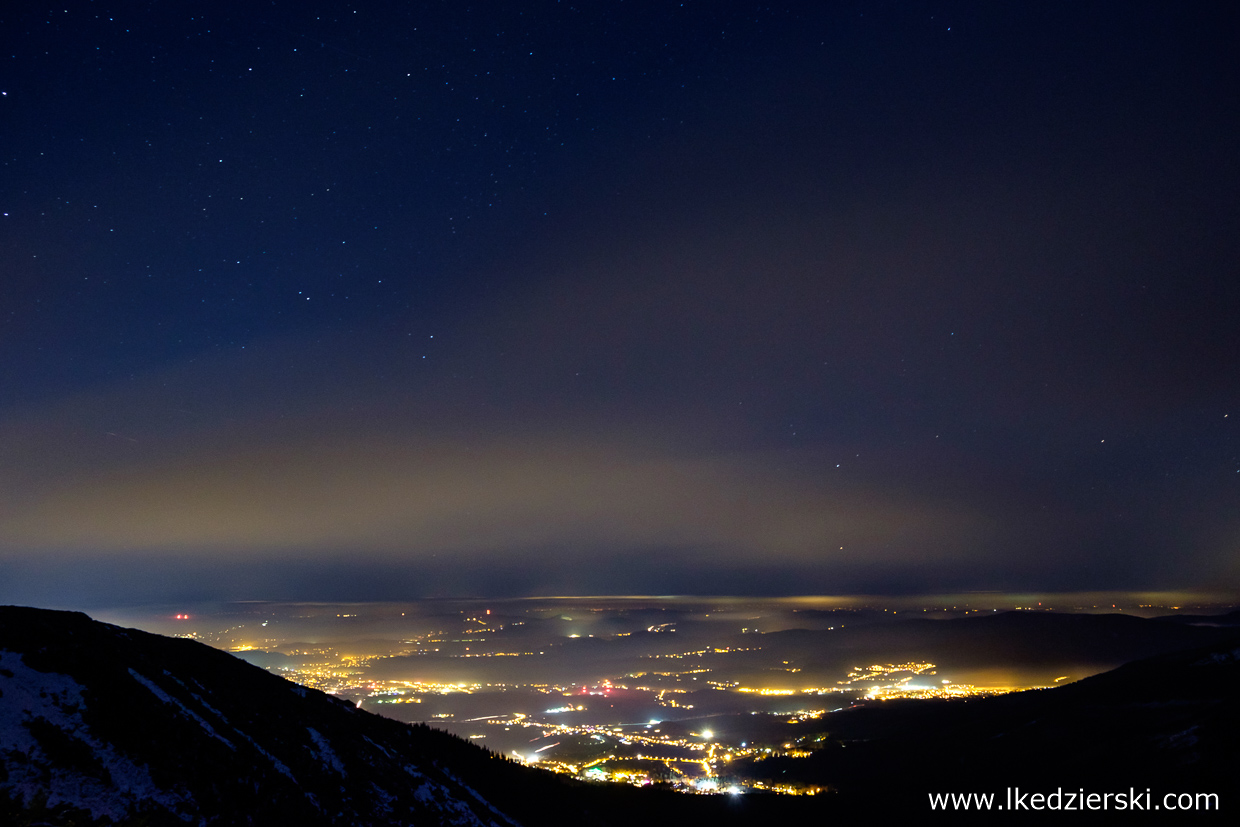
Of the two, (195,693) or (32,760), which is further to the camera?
(195,693)

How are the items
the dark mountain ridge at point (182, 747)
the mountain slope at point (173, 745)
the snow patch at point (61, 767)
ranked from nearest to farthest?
the snow patch at point (61, 767)
the dark mountain ridge at point (182, 747)
the mountain slope at point (173, 745)

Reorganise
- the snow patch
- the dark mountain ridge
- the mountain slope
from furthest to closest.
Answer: the mountain slope, the dark mountain ridge, the snow patch

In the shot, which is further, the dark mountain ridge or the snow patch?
the dark mountain ridge

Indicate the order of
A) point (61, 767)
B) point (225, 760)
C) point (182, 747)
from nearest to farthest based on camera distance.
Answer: point (61, 767) → point (182, 747) → point (225, 760)

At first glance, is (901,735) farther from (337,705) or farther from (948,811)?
(337,705)

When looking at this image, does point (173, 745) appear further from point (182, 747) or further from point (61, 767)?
point (61, 767)

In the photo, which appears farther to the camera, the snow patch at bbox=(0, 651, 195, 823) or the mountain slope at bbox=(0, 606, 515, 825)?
the mountain slope at bbox=(0, 606, 515, 825)

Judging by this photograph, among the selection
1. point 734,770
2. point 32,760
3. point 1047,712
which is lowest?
point 734,770

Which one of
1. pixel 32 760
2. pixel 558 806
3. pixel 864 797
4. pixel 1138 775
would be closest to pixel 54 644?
pixel 32 760

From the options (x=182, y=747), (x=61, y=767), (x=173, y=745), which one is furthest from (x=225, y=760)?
(x=61, y=767)

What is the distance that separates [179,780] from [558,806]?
50.1m

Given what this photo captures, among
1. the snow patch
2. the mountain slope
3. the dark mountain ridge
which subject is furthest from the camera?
the mountain slope

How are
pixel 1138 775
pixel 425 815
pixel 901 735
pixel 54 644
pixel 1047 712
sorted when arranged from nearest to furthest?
pixel 54 644 → pixel 425 815 → pixel 1138 775 → pixel 1047 712 → pixel 901 735

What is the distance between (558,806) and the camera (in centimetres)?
6650
